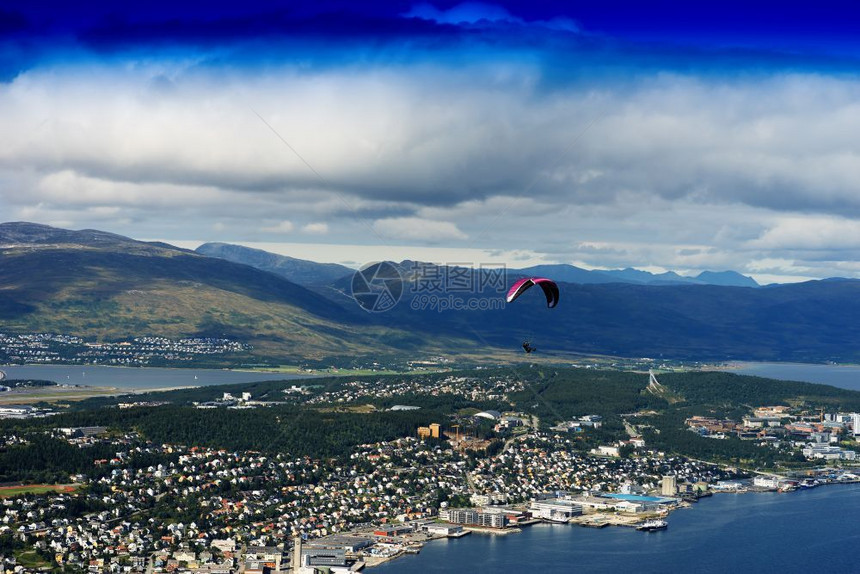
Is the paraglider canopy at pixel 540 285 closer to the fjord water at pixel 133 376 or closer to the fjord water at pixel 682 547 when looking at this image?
the fjord water at pixel 682 547

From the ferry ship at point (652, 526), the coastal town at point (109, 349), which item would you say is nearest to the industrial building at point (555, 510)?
the ferry ship at point (652, 526)

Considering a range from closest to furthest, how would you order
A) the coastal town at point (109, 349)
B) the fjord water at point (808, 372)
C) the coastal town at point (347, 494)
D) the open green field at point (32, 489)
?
the coastal town at point (347, 494) → the open green field at point (32, 489) → the coastal town at point (109, 349) → the fjord water at point (808, 372)

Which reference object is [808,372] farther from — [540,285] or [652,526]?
[540,285]

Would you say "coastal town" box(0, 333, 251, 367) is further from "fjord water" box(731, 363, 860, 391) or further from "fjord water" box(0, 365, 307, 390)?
"fjord water" box(731, 363, 860, 391)

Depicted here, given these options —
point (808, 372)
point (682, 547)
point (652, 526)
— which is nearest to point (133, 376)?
point (652, 526)

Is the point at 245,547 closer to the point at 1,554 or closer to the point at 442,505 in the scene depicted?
the point at 1,554
